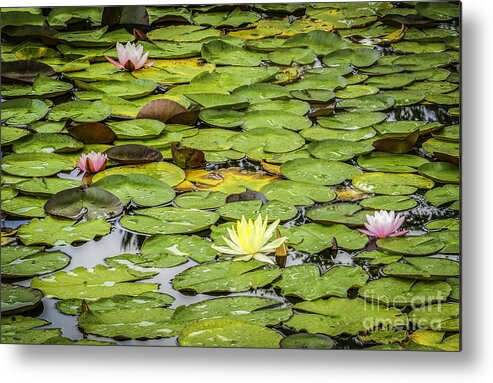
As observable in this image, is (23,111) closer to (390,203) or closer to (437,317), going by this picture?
(390,203)

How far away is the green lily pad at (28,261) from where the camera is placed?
2.20m

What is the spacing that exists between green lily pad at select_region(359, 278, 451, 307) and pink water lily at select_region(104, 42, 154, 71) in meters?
0.86

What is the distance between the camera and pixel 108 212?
2.22 meters

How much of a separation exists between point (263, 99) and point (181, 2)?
336 millimetres

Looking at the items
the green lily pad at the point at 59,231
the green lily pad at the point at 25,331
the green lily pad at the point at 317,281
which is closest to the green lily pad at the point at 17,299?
the green lily pad at the point at 25,331

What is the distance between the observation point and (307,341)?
2.12 m

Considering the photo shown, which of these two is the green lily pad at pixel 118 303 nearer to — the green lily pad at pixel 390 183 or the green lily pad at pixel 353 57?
the green lily pad at pixel 390 183

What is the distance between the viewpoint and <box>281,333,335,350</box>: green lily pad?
212 centimetres

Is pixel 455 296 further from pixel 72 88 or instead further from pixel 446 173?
pixel 72 88

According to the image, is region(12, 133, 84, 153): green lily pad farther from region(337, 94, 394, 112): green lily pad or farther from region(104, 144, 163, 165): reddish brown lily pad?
region(337, 94, 394, 112): green lily pad

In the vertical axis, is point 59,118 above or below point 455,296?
above

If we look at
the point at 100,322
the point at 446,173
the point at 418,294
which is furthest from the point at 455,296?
the point at 100,322

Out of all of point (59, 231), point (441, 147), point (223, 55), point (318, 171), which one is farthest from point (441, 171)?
point (59, 231)

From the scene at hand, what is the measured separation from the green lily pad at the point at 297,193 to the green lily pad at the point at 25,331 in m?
0.63
